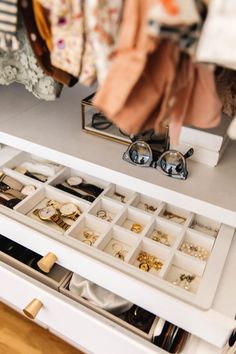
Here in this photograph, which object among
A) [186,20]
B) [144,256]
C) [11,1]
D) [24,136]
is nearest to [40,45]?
[11,1]

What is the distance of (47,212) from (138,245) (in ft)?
0.90

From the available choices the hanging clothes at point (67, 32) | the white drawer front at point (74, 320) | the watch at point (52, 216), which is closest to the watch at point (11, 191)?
the watch at point (52, 216)

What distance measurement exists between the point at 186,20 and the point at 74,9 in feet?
0.54

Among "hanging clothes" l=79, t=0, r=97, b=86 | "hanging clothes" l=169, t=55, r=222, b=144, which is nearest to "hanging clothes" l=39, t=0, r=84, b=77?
"hanging clothes" l=79, t=0, r=97, b=86

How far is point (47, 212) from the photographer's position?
854mm

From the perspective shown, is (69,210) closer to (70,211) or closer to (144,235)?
(70,211)

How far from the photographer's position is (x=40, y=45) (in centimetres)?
53

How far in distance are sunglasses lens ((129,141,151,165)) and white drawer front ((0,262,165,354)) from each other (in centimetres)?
38

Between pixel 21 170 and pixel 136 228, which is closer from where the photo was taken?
pixel 136 228

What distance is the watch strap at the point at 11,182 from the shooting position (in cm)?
96

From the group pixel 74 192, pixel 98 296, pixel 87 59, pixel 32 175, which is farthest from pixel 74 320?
pixel 87 59

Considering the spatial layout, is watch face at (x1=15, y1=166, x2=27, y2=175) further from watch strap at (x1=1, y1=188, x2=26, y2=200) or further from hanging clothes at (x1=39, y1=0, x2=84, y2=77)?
hanging clothes at (x1=39, y1=0, x2=84, y2=77)

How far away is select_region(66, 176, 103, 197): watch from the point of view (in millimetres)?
952

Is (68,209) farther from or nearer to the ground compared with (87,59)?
nearer to the ground
